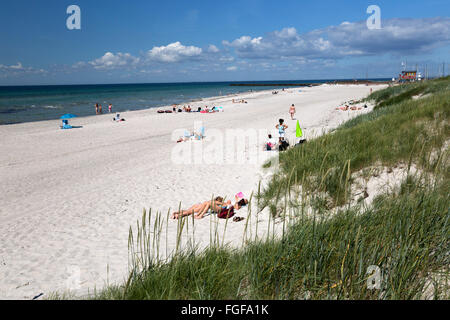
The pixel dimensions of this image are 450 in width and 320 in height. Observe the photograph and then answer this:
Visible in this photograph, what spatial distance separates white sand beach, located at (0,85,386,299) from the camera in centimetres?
423

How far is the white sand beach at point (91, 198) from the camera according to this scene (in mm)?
4230

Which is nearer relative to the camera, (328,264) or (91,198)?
(328,264)

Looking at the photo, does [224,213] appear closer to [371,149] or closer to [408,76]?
[371,149]

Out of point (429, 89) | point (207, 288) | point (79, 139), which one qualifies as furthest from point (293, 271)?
point (429, 89)

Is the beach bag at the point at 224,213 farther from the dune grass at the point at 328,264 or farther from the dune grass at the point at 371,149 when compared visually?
the dune grass at the point at 328,264

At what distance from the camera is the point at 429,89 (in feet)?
51.4

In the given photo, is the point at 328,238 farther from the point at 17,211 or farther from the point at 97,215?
the point at 17,211

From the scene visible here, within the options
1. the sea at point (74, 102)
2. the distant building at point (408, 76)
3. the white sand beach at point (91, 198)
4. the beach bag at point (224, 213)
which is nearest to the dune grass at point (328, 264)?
the white sand beach at point (91, 198)

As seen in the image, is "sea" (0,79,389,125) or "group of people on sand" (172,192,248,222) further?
"sea" (0,79,389,125)

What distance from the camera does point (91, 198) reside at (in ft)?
24.3

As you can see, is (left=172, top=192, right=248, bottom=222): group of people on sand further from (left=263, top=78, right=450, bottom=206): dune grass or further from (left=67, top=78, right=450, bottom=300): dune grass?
(left=67, top=78, right=450, bottom=300): dune grass

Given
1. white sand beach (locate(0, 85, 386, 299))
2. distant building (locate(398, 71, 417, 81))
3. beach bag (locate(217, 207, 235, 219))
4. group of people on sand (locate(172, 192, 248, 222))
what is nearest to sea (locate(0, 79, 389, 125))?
white sand beach (locate(0, 85, 386, 299))

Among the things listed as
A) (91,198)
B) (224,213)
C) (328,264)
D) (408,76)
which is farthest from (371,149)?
(408,76)

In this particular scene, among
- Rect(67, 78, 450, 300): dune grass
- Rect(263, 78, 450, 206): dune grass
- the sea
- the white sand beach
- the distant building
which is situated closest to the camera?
Rect(67, 78, 450, 300): dune grass
